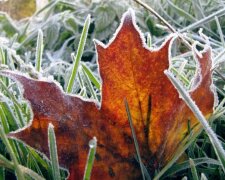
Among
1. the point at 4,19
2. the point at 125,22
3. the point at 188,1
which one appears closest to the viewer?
the point at 125,22

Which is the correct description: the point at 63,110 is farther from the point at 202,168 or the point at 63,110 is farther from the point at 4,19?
the point at 4,19

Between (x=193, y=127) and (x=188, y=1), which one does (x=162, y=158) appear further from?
(x=188, y=1)

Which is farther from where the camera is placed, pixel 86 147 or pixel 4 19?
pixel 4 19

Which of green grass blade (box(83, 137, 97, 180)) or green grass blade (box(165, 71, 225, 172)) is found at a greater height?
green grass blade (box(165, 71, 225, 172))

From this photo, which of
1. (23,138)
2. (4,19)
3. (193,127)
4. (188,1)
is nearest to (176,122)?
(193,127)

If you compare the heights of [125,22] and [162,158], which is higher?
[125,22]

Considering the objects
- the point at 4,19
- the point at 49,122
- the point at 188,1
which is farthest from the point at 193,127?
the point at 4,19

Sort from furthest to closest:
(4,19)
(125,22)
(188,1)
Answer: (4,19)
(188,1)
(125,22)

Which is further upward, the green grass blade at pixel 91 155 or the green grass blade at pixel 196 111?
the green grass blade at pixel 196 111
